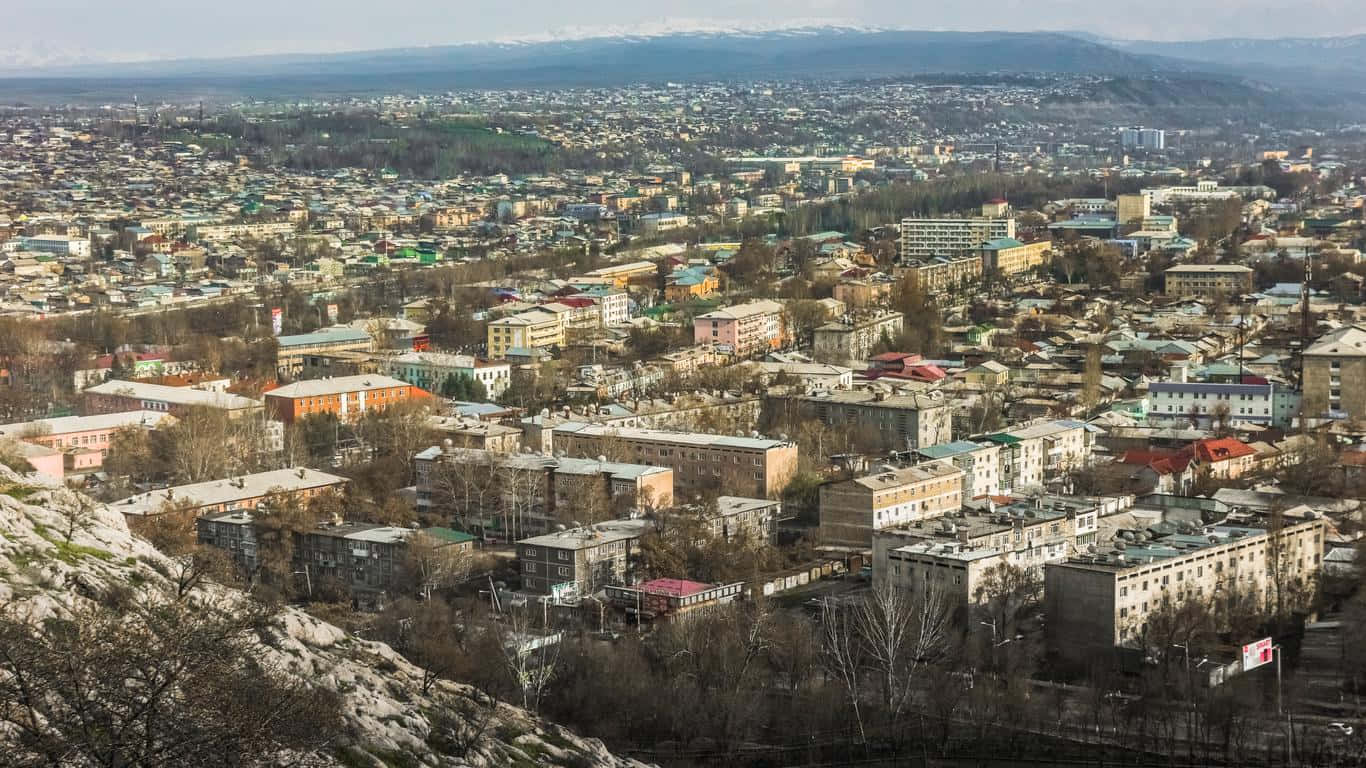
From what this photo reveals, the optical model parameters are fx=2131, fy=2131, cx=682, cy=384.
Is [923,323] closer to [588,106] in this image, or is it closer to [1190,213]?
[1190,213]

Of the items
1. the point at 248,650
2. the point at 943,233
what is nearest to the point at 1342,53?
the point at 943,233

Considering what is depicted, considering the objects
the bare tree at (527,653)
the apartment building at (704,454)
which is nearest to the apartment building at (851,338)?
the apartment building at (704,454)

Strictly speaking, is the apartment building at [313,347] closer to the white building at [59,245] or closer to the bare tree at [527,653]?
the bare tree at [527,653]

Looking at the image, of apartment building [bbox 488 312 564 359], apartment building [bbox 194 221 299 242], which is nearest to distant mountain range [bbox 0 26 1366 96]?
apartment building [bbox 194 221 299 242]

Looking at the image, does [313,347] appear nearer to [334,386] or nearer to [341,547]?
[334,386]

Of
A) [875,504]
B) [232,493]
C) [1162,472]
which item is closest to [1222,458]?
[1162,472]

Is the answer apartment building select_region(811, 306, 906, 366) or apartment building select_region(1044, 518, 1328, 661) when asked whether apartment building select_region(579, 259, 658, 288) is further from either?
apartment building select_region(1044, 518, 1328, 661)
